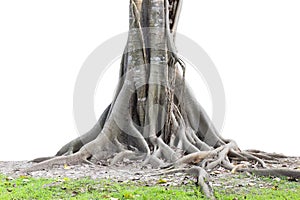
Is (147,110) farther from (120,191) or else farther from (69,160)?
(120,191)

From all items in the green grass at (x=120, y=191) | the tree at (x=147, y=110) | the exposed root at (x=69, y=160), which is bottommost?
the green grass at (x=120, y=191)

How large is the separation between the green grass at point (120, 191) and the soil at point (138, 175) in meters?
0.19

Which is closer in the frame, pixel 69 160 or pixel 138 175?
pixel 138 175

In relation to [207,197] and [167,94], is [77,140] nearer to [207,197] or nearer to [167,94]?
[167,94]

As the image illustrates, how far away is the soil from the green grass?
0.19 m

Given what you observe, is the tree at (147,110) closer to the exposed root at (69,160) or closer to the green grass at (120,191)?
the exposed root at (69,160)

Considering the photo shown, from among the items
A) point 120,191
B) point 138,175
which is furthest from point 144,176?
point 120,191

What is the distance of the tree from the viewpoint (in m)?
9.84

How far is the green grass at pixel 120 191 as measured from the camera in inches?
263

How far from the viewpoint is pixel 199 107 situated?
10.7 meters

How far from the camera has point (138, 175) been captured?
8.20 metres

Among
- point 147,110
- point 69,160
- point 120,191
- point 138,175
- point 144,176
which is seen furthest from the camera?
point 147,110

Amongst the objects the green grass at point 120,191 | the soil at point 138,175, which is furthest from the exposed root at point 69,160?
the green grass at point 120,191

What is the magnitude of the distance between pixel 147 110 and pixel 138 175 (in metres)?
2.30
